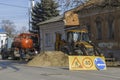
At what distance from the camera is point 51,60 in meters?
36.0

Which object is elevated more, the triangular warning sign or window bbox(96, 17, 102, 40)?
window bbox(96, 17, 102, 40)

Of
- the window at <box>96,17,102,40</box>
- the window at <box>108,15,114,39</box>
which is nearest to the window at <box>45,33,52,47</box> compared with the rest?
the window at <box>96,17,102,40</box>

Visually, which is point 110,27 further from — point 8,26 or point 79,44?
point 8,26

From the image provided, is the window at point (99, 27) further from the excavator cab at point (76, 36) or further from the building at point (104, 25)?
the excavator cab at point (76, 36)

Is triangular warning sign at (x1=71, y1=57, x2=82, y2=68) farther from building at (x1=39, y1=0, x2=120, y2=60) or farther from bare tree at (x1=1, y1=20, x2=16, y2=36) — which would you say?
bare tree at (x1=1, y1=20, x2=16, y2=36)

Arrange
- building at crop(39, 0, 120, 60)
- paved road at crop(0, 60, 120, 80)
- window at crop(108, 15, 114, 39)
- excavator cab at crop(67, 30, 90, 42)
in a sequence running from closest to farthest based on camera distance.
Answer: paved road at crop(0, 60, 120, 80) < excavator cab at crop(67, 30, 90, 42) < building at crop(39, 0, 120, 60) < window at crop(108, 15, 114, 39)

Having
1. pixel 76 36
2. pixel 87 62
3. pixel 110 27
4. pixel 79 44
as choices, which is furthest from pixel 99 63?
pixel 110 27

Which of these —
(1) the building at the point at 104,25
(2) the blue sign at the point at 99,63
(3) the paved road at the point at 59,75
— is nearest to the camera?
(3) the paved road at the point at 59,75

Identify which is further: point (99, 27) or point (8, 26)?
point (8, 26)

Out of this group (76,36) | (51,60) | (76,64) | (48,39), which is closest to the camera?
(76,64)

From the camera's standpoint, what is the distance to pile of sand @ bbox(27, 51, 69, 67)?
3552cm

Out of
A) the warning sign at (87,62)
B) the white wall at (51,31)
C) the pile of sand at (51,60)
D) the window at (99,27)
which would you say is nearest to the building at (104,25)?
the window at (99,27)

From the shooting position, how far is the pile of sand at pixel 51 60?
35522mm

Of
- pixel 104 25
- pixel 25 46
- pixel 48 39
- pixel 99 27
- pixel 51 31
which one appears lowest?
pixel 25 46
